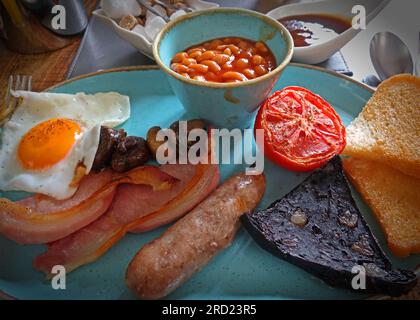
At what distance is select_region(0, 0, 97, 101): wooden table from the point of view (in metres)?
2.58

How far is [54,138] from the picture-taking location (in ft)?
6.06

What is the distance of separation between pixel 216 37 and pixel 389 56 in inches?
42.9

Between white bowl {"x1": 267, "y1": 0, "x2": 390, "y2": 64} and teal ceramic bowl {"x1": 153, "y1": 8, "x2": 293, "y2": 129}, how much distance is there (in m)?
0.39

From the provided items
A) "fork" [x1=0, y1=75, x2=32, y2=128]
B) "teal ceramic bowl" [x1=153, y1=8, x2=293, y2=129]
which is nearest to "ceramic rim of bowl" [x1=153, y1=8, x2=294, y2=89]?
"teal ceramic bowl" [x1=153, y1=8, x2=293, y2=129]

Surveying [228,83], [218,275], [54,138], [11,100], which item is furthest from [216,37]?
[218,275]

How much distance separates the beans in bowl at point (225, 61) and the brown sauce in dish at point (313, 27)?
561mm

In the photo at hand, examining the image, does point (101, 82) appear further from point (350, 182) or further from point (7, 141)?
point (350, 182)

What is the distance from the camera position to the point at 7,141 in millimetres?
1915

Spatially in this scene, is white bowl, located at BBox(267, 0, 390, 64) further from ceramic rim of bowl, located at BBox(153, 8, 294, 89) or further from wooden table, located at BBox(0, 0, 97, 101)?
wooden table, located at BBox(0, 0, 97, 101)

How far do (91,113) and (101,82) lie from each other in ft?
0.81

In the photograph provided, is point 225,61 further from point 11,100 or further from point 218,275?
point 11,100

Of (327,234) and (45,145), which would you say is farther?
(45,145)

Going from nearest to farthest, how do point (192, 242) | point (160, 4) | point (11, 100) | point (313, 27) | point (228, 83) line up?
point (192, 242), point (228, 83), point (11, 100), point (313, 27), point (160, 4)
